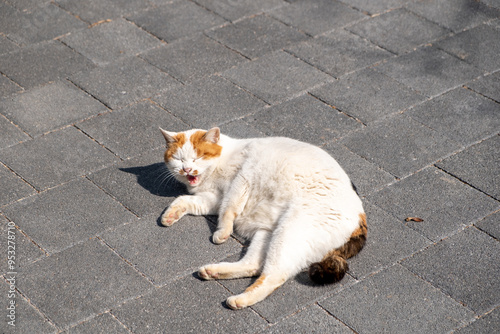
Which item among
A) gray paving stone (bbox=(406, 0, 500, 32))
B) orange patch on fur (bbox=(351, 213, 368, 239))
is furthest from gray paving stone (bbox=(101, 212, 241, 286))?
gray paving stone (bbox=(406, 0, 500, 32))

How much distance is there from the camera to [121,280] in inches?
184

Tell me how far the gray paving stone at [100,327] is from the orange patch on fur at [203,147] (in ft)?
5.23

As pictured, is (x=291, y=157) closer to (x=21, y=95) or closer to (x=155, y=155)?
(x=155, y=155)

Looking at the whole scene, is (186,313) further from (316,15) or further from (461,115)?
(316,15)

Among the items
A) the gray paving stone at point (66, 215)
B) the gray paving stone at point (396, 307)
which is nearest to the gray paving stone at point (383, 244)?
the gray paving stone at point (396, 307)

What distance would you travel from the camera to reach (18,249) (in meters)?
4.96

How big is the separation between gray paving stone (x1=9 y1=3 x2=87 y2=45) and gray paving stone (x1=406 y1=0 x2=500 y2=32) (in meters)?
4.59

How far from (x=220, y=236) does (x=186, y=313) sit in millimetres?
779

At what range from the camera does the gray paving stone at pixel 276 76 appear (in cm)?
709

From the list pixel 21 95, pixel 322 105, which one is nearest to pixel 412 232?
pixel 322 105

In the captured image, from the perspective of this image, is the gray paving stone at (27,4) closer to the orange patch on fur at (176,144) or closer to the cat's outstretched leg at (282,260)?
the orange patch on fur at (176,144)

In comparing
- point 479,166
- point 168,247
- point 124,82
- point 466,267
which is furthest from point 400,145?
point 124,82

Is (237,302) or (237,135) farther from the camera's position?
(237,135)

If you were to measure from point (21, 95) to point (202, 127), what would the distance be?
6.98ft
